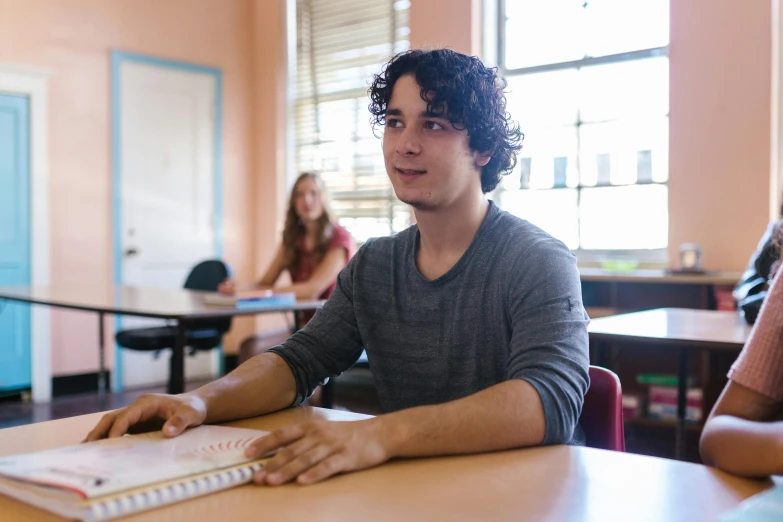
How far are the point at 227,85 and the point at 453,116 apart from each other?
5.29m

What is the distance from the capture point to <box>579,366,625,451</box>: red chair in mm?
1404

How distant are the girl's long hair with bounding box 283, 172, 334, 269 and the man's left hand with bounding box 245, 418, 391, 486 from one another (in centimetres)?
313

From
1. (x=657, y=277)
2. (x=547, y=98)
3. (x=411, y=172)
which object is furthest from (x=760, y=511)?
(x=547, y=98)

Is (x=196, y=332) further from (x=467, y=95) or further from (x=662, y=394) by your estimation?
(x=467, y=95)

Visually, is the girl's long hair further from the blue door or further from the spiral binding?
the spiral binding

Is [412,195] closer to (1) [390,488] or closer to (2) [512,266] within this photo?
(2) [512,266]

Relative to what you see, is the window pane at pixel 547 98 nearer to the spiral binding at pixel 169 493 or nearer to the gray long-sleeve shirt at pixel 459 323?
the gray long-sleeve shirt at pixel 459 323

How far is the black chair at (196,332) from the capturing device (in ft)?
14.7

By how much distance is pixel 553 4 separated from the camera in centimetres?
496

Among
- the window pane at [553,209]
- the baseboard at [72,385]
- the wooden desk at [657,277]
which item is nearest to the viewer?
the wooden desk at [657,277]

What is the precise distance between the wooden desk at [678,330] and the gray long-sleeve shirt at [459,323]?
36.2 inches

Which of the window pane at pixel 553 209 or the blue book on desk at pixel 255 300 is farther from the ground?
the window pane at pixel 553 209

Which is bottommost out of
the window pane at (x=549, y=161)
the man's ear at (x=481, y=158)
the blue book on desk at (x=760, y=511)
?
the blue book on desk at (x=760, y=511)

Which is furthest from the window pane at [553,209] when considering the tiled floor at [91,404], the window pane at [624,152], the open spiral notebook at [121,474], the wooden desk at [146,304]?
the open spiral notebook at [121,474]
